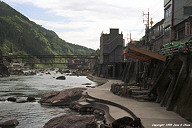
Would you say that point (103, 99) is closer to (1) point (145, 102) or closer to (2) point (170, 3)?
(1) point (145, 102)

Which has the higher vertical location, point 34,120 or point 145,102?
point 145,102

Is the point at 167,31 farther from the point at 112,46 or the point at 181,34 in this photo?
the point at 112,46

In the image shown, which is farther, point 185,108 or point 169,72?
point 169,72

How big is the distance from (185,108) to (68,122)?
735 cm

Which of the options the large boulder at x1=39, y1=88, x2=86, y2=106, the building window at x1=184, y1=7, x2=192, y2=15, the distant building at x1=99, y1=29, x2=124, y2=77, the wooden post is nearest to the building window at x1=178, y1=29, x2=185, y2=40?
the building window at x1=184, y1=7, x2=192, y2=15

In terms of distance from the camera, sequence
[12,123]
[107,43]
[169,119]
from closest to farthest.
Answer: [169,119], [12,123], [107,43]

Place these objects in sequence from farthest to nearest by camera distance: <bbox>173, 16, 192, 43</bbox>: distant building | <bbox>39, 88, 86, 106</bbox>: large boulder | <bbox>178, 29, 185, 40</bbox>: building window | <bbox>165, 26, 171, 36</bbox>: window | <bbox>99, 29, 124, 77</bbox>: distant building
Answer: <bbox>99, 29, 124, 77</bbox>: distant building → <bbox>165, 26, 171, 36</bbox>: window → <bbox>178, 29, 185, 40</bbox>: building window → <bbox>173, 16, 192, 43</bbox>: distant building → <bbox>39, 88, 86, 106</bbox>: large boulder

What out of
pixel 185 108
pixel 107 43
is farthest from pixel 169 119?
pixel 107 43

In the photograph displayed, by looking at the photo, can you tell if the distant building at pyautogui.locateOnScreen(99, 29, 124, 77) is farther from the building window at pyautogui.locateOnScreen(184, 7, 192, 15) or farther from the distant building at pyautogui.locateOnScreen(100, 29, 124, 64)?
the building window at pyautogui.locateOnScreen(184, 7, 192, 15)

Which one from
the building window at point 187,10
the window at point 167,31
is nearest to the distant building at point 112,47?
the window at point 167,31

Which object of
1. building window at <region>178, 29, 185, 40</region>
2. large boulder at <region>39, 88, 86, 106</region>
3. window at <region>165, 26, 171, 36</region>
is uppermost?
window at <region>165, 26, 171, 36</region>

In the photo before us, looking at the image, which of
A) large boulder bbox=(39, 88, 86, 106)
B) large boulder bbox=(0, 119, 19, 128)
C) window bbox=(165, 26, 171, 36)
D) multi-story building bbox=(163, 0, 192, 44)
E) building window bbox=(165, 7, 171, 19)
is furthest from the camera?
window bbox=(165, 26, 171, 36)

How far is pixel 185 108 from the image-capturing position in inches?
511

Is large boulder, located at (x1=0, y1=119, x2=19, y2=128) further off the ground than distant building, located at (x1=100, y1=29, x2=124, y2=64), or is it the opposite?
distant building, located at (x1=100, y1=29, x2=124, y2=64)
